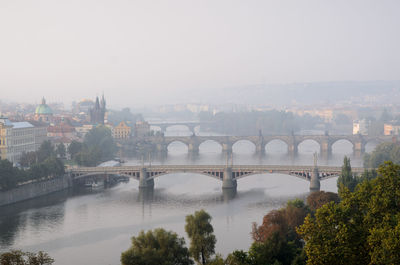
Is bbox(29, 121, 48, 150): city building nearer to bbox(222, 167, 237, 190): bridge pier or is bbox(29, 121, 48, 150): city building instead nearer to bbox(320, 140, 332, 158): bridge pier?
bbox(222, 167, 237, 190): bridge pier

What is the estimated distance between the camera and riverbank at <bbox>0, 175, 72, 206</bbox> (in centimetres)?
3397

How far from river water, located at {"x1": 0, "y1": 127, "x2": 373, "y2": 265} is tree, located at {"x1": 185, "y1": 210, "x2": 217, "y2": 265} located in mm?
3335

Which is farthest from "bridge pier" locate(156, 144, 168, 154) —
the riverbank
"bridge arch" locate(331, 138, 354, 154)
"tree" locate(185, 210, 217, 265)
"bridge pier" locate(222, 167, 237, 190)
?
"tree" locate(185, 210, 217, 265)

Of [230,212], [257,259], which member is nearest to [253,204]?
[230,212]

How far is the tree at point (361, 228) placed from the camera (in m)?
14.2

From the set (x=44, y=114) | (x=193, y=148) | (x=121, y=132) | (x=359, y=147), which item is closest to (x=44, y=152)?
(x=193, y=148)

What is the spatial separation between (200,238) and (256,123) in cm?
8866

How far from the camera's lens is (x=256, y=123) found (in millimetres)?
109375

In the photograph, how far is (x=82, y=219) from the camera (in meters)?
31.2

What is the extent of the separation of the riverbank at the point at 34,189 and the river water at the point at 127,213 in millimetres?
536

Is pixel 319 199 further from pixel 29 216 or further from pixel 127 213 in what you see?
pixel 29 216

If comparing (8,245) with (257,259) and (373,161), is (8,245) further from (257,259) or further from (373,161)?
(373,161)

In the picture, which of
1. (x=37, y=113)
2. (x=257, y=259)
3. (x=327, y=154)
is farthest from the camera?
(x=37, y=113)

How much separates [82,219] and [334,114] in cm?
11210
